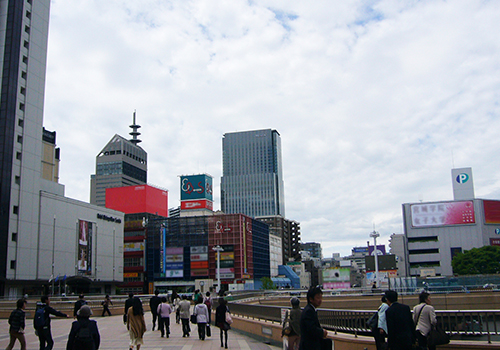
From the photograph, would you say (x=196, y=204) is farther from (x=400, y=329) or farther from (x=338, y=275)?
(x=400, y=329)

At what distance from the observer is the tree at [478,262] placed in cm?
8150

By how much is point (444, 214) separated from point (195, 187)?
61.0 metres

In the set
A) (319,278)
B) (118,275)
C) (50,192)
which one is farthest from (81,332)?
(319,278)

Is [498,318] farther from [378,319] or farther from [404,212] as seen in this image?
[404,212]

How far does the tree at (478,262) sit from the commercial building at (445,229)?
53.8 feet

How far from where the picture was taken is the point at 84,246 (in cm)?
7862

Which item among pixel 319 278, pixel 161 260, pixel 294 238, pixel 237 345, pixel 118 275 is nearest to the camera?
pixel 237 345

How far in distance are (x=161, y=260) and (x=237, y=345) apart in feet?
329

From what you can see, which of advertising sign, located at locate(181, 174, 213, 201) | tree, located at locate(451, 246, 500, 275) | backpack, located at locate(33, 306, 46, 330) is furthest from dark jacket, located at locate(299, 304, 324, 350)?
advertising sign, located at locate(181, 174, 213, 201)

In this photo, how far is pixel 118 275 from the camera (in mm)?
91500

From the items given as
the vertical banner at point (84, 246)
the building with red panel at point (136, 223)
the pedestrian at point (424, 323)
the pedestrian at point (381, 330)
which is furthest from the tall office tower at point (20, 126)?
the pedestrian at point (424, 323)

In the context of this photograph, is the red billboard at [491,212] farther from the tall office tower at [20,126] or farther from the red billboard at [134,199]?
the tall office tower at [20,126]

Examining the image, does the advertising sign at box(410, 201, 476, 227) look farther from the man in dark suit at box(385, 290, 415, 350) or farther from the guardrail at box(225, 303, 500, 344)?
the man in dark suit at box(385, 290, 415, 350)

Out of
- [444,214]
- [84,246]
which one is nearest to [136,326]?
[84,246]
